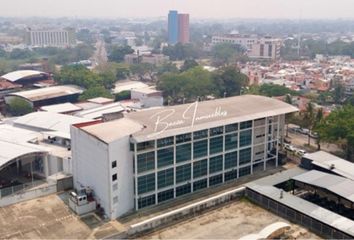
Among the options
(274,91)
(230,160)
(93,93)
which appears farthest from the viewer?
(274,91)

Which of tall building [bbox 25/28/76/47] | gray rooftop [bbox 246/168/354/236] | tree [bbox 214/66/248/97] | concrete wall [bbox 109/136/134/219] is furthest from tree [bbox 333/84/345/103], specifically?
tall building [bbox 25/28/76/47]

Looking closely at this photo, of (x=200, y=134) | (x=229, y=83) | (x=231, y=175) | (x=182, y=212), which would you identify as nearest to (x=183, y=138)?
(x=200, y=134)

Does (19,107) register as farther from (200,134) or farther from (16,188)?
(200,134)

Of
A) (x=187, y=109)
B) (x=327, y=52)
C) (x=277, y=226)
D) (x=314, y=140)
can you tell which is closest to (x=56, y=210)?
(x=187, y=109)

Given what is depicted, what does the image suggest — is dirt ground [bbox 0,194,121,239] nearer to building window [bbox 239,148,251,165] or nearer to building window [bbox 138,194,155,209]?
building window [bbox 138,194,155,209]

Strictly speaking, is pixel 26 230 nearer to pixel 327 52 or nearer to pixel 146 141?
pixel 146 141

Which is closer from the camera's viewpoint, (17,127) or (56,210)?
(56,210)
